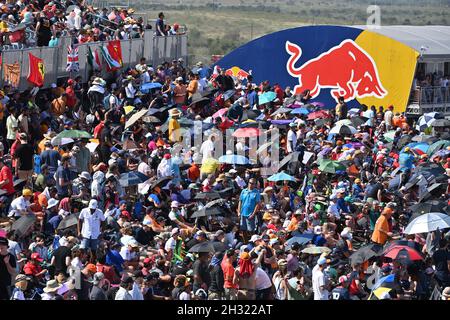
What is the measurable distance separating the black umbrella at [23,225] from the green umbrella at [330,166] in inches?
282

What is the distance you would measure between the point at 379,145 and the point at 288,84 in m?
13.7

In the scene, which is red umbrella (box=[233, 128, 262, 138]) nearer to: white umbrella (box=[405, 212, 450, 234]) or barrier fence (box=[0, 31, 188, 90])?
barrier fence (box=[0, 31, 188, 90])

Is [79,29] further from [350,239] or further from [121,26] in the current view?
[350,239]

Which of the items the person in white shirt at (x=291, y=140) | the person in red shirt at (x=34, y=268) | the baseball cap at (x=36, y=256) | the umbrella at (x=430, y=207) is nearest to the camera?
the person in red shirt at (x=34, y=268)

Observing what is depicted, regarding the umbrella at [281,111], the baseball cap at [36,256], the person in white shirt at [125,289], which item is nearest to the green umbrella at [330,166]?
the umbrella at [281,111]

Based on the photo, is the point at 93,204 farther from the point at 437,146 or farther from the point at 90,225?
the point at 437,146

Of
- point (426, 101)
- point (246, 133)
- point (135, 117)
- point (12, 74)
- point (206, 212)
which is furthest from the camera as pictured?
point (426, 101)

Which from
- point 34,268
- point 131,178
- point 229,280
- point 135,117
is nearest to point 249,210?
point 131,178

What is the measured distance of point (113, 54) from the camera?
1230 inches

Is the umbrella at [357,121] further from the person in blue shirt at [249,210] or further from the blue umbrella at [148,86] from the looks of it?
the person in blue shirt at [249,210]

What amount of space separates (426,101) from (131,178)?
18896 mm

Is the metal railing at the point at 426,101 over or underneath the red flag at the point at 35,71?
underneath

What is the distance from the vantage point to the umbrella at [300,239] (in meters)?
18.3
